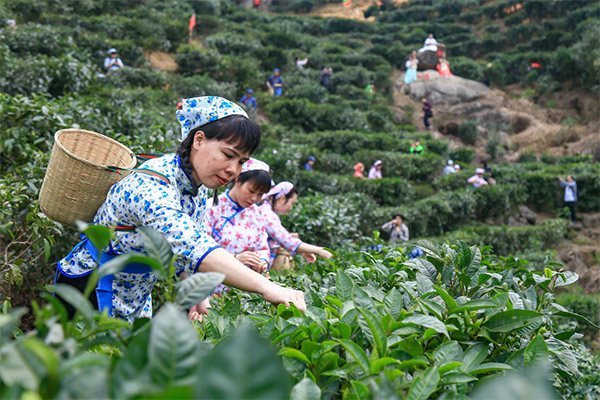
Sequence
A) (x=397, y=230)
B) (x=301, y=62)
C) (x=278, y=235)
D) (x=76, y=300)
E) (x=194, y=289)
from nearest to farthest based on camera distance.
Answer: (x=76, y=300)
(x=194, y=289)
(x=278, y=235)
(x=397, y=230)
(x=301, y=62)

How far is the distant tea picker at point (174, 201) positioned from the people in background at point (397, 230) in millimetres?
5942

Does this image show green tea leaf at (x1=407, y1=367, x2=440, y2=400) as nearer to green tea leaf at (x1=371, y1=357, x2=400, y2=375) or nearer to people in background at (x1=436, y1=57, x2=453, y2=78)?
green tea leaf at (x1=371, y1=357, x2=400, y2=375)

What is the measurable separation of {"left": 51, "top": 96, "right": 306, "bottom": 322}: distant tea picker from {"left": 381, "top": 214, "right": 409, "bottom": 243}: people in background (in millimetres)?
5942

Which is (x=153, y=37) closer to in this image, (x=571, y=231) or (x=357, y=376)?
(x=571, y=231)

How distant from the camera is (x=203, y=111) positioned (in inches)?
69.0

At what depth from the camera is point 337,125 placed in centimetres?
1422

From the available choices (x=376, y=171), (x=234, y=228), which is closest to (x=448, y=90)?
(x=376, y=171)

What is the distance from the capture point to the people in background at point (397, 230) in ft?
24.7

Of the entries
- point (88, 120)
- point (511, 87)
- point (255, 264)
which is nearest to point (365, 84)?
point (511, 87)

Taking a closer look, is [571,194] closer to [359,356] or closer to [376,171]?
[376,171]

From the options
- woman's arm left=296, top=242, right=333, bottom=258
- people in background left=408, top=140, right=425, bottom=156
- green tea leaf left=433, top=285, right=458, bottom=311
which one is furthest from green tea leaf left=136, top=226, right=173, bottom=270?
people in background left=408, top=140, right=425, bottom=156

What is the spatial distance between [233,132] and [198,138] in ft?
0.51

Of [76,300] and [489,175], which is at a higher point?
[76,300]

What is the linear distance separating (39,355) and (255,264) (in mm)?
2168
